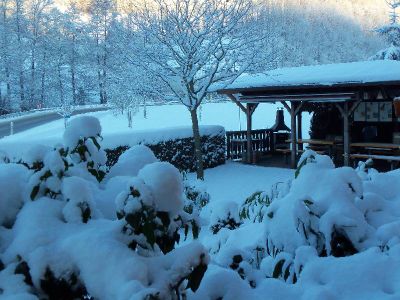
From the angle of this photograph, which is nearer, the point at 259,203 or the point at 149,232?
the point at 149,232

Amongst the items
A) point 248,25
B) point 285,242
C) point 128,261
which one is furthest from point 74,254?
point 248,25

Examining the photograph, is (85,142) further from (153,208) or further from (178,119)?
(178,119)

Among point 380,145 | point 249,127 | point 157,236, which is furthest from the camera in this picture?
point 249,127

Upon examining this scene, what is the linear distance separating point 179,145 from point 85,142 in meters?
12.9

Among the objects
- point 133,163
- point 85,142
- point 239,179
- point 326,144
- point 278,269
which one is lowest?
point 239,179

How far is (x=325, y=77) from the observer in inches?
543

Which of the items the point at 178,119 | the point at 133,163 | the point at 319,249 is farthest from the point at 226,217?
the point at 178,119

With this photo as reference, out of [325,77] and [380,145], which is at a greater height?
[325,77]

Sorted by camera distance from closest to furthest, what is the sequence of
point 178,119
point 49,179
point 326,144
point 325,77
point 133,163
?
point 49,179 → point 133,163 → point 325,77 → point 326,144 → point 178,119

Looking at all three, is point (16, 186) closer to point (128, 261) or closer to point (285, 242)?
point (128, 261)

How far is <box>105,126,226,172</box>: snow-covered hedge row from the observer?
1372 cm

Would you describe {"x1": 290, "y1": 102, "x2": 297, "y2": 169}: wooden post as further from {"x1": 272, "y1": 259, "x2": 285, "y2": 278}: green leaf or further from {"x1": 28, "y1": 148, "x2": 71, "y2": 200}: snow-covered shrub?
{"x1": 28, "y1": 148, "x2": 71, "y2": 200}: snow-covered shrub

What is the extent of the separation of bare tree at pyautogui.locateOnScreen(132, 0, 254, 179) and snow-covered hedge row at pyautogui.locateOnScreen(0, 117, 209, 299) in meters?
12.2

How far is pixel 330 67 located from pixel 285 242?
46.0ft
